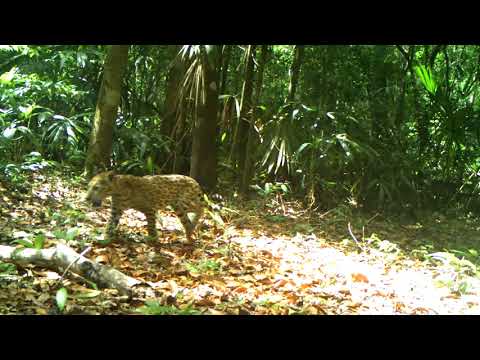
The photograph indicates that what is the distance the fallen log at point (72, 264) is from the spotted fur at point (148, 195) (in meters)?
1.04

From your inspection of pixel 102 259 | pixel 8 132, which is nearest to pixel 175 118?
pixel 8 132

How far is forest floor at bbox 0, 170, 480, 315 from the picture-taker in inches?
113

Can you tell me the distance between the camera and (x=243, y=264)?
4.07 m

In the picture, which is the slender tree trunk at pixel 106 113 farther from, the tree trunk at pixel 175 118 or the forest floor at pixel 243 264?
the tree trunk at pixel 175 118

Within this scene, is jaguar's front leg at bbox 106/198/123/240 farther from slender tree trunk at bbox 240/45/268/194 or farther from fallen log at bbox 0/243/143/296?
slender tree trunk at bbox 240/45/268/194

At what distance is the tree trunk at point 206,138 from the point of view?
19.9 feet

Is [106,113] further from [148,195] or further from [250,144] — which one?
[250,144]

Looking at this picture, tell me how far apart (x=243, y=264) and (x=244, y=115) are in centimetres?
309

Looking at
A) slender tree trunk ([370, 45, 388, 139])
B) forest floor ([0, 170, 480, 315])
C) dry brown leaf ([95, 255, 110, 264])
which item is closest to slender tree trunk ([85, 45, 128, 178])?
forest floor ([0, 170, 480, 315])

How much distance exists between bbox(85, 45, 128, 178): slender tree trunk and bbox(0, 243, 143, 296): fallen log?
2322 mm

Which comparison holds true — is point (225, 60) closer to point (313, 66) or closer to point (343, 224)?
point (313, 66)

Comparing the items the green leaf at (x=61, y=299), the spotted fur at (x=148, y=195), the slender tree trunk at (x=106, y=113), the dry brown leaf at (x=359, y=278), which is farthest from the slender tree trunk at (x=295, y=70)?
the green leaf at (x=61, y=299)
